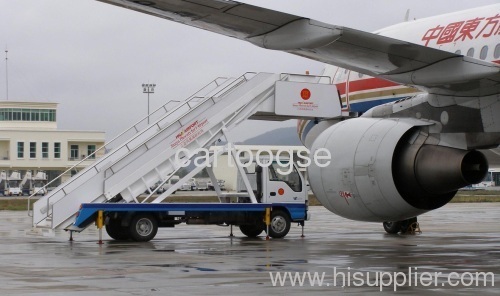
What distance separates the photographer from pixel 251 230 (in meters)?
27.0

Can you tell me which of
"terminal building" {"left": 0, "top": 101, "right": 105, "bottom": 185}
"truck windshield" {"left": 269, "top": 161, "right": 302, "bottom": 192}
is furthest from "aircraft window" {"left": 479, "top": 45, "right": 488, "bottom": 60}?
"terminal building" {"left": 0, "top": 101, "right": 105, "bottom": 185}

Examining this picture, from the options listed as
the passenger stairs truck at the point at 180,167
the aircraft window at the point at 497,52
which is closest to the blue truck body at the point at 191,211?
the passenger stairs truck at the point at 180,167

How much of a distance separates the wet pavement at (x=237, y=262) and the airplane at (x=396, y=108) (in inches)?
49.0

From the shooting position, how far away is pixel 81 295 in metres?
12.2

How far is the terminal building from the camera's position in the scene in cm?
10731

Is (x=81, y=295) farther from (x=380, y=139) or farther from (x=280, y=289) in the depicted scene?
(x=380, y=139)

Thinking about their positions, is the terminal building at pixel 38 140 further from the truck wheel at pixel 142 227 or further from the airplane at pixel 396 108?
the airplane at pixel 396 108

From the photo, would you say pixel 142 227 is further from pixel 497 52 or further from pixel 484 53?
pixel 497 52

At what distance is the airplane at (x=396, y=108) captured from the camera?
12.9 meters

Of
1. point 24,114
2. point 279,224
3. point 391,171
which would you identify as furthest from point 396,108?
point 24,114

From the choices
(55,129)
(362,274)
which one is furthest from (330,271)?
(55,129)

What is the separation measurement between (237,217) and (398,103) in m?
9.59

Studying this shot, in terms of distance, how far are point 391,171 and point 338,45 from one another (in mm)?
2917

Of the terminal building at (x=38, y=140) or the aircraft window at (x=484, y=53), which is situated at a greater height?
the terminal building at (x=38, y=140)
